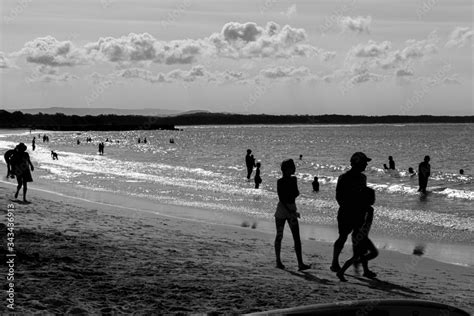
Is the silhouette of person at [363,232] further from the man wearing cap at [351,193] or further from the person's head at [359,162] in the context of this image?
the person's head at [359,162]

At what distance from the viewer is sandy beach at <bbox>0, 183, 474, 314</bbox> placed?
22.4 ft

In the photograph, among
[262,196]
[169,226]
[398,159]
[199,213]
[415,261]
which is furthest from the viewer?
[398,159]

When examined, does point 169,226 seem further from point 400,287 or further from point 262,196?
point 262,196

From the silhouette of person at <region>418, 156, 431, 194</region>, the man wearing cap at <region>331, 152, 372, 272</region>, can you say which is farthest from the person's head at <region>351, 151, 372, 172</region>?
the silhouette of person at <region>418, 156, 431, 194</region>

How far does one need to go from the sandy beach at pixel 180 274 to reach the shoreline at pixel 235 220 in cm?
71

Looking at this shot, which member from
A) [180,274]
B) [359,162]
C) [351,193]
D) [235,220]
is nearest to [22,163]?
[235,220]

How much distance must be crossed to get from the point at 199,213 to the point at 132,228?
5.15 m

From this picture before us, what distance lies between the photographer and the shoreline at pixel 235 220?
40.1 feet

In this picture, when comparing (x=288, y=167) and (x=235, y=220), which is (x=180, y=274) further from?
(x=235, y=220)

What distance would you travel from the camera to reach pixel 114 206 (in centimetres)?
1873

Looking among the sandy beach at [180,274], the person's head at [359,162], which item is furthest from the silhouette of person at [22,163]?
the person's head at [359,162]

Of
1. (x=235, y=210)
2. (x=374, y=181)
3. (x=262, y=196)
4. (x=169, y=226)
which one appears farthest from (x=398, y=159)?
(x=169, y=226)

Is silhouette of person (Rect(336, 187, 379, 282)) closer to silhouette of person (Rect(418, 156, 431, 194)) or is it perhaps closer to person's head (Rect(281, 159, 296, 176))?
person's head (Rect(281, 159, 296, 176))

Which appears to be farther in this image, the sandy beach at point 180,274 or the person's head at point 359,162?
the person's head at point 359,162
